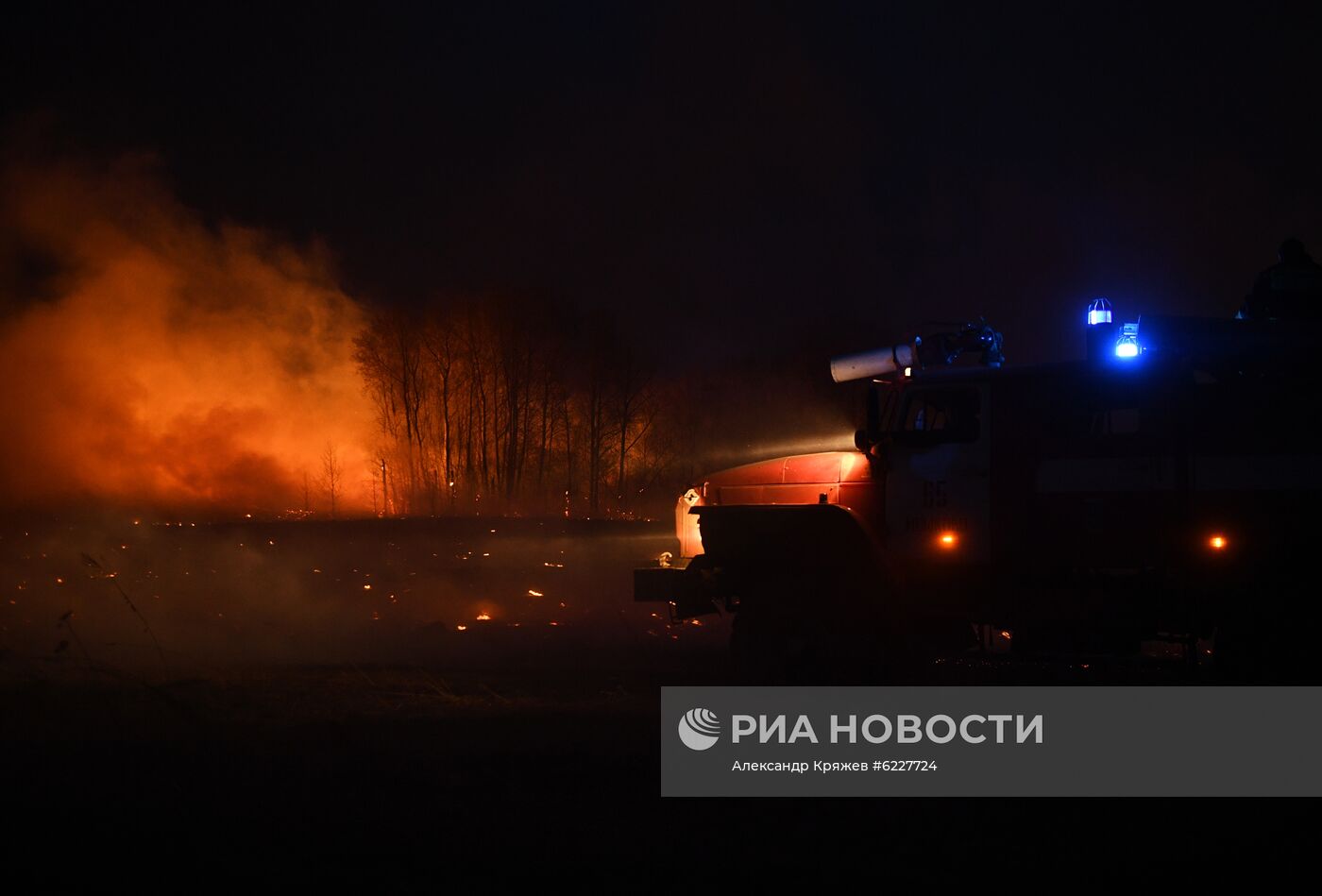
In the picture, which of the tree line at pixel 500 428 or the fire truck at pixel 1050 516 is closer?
the fire truck at pixel 1050 516

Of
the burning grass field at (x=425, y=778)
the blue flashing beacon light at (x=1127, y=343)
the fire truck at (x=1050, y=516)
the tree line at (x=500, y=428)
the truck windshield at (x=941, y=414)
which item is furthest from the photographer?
the tree line at (x=500, y=428)

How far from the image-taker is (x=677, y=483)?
1832 inches

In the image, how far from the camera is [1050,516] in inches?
332

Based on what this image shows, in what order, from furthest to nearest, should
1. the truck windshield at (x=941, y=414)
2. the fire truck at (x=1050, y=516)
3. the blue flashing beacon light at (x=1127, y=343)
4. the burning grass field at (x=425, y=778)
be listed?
1. the truck windshield at (x=941, y=414)
2. the blue flashing beacon light at (x=1127, y=343)
3. the fire truck at (x=1050, y=516)
4. the burning grass field at (x=425, y=778)

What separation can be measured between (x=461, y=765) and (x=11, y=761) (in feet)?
9.74

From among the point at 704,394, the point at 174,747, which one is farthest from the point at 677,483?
the point at 174,747

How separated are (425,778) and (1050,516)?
4826 mm

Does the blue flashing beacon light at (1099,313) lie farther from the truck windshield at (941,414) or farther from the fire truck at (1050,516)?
the truck windshield at (941,414)

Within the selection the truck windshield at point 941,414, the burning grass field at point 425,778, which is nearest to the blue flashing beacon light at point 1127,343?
the truck windshield at point 941,414

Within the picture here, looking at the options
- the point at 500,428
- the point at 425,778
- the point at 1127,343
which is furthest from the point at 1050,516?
the point at 500,428

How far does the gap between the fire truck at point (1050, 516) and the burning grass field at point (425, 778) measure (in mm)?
1473

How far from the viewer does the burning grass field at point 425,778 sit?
225 inches

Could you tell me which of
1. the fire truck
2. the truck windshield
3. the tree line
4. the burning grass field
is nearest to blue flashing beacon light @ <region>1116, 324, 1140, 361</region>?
the fire truck

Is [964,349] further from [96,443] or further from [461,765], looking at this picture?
[96,443]
